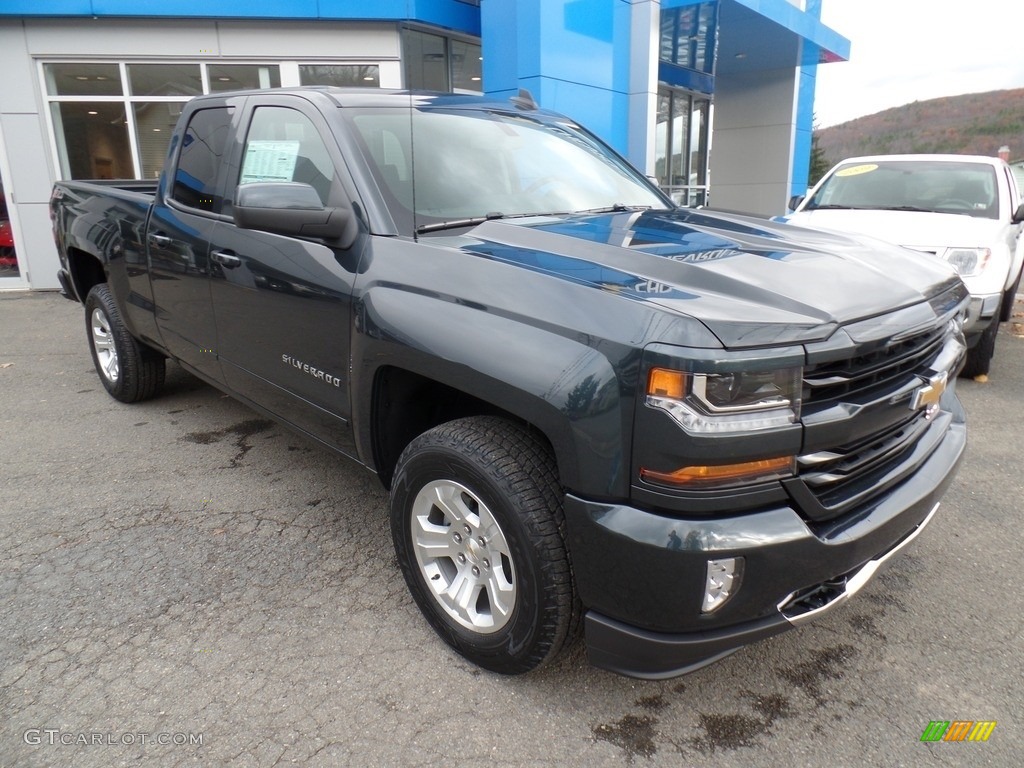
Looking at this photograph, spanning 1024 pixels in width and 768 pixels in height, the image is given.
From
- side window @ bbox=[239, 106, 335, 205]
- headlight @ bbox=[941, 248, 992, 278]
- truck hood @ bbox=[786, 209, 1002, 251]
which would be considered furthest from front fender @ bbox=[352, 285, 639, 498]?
headlight @ bbox=[941, 248, 992, 278]

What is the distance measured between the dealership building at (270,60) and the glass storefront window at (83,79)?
0.04 ft

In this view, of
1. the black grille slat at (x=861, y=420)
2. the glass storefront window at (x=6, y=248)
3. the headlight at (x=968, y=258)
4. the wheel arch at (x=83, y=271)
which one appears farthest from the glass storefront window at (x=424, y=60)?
the black grille slat at (x=861, y=420)

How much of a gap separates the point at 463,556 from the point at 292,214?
1273 mm

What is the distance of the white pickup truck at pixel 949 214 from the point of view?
5277mm

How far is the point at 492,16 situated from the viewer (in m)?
8.28

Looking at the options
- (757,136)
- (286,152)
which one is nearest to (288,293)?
(286,152)

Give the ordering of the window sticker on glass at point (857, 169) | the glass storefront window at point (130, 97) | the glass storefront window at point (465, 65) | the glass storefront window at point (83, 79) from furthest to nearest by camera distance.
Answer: the glass storefront window at point (465, 65), the glass storefront window at point (130, 97), the glass storefront window at point (83, 79), the window sticker on glass at point (857, 169)

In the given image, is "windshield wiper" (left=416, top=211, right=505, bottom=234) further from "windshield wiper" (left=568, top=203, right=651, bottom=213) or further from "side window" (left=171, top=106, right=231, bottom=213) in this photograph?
"side window" (left=171, top=106, right=231, bottom=213)

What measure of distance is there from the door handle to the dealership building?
212 inches

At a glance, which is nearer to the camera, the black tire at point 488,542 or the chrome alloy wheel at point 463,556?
the black tire at point 488,542

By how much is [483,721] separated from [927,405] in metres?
1.69

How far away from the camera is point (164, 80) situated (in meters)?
9.88

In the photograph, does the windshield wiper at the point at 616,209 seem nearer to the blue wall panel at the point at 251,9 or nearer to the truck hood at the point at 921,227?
the truck hood at the point at 921,227

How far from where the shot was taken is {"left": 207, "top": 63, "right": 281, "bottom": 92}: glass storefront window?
9.95 m
